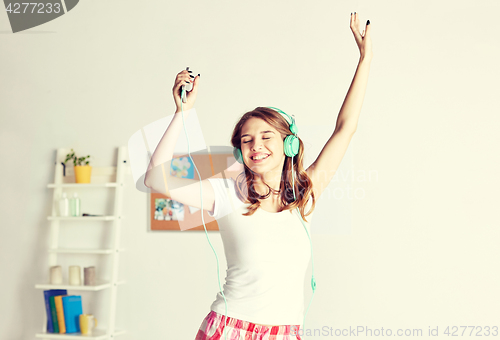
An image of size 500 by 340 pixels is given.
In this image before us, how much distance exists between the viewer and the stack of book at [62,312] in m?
2.73

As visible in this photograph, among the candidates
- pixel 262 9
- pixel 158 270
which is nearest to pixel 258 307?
pixel 158 270

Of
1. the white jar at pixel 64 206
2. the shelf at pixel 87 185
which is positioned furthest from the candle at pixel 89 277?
the shelf at pixel 87 185

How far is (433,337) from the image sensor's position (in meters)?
2.37

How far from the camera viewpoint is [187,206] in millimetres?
2707

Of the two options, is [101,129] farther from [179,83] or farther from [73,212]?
[179,83]

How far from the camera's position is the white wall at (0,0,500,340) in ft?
7.80

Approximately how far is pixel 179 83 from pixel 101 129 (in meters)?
1.86

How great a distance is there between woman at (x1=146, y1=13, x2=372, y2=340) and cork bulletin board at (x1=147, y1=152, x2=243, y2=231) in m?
1.27

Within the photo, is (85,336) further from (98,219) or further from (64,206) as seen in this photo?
(64,206)

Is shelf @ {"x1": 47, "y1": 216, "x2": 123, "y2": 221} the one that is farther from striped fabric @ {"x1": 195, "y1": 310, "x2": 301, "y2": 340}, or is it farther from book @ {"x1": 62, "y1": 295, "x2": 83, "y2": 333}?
striped fabric @ {"x1": 195, "y1": 310, "x2": 301, "y2": 340}

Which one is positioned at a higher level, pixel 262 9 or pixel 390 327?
pixel 262 9

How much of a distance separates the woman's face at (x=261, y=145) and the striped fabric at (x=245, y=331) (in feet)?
1.34

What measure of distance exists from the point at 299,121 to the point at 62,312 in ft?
5.82

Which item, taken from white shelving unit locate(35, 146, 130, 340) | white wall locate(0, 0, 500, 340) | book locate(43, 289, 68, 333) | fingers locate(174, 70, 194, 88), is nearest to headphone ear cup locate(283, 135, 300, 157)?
fingers locate(174, 70, 194, 88)
